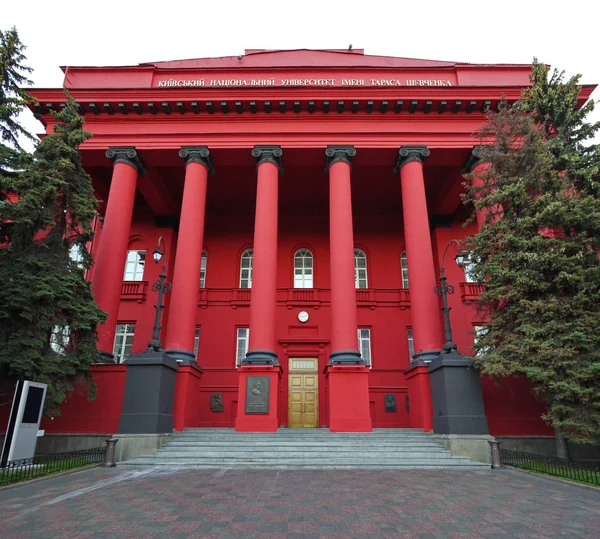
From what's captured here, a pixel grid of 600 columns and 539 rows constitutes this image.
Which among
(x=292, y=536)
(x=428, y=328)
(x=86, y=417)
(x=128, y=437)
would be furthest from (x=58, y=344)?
(x=428, y=328)

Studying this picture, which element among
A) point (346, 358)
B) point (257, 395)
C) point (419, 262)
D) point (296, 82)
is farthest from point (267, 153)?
point (257, 395)

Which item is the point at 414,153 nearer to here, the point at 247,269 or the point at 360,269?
the point at 360,269

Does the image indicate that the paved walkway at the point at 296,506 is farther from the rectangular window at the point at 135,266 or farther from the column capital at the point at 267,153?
the rectangular window at the point at 135,266

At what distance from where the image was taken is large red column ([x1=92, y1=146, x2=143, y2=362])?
13.3m

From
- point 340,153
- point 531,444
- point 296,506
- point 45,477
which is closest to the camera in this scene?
point 296,506

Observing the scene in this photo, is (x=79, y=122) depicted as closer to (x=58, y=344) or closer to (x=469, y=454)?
(x=58, y=344)

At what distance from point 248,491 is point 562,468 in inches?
266

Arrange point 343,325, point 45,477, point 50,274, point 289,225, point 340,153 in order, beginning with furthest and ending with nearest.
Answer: point 289,225 < point 340,153 < point 343,325 < point 50,274 < point 45,477

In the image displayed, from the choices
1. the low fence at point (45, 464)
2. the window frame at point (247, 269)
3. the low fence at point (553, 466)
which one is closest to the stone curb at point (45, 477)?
the low fence at point (45, 464)

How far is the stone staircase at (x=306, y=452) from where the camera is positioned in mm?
9203

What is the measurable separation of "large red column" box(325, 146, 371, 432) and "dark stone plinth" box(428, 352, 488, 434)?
86.6 inches

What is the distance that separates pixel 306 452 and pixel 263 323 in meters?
4.56

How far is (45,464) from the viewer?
28.9ft

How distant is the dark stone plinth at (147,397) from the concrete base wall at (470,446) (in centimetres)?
772
